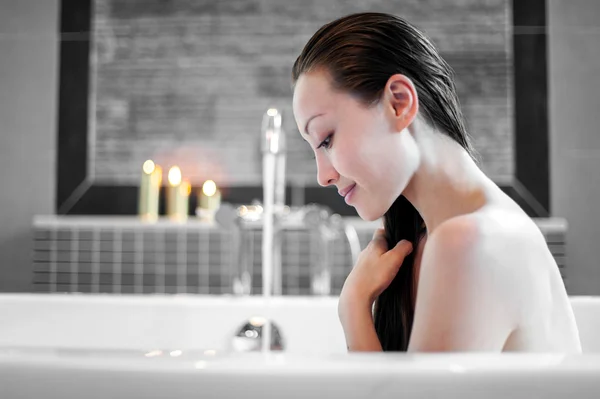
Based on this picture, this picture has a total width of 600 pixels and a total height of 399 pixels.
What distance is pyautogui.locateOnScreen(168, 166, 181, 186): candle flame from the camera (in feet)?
7.89

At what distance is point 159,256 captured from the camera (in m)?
2.38

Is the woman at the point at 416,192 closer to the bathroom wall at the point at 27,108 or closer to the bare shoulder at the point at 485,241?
the bare shoulder at the point at 485,241

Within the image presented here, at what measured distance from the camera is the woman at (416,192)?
22.1 inches

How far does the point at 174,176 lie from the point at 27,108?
2.36 ft

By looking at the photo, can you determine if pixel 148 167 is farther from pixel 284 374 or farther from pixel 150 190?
pixel 284 374

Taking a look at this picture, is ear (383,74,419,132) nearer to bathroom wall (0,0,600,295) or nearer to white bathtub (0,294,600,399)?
white bathtub (0,294,600,399)

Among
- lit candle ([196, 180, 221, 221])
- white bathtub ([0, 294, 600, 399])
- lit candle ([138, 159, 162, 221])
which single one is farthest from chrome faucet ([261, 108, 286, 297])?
white bathtub ([0, 294, 600, 399])

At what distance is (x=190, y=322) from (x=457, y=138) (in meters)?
1.19

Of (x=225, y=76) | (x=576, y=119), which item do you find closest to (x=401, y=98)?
(x=225, y=76)

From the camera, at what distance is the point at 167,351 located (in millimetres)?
433

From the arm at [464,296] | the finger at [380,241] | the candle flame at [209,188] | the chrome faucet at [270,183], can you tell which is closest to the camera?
the arm at [464,296]

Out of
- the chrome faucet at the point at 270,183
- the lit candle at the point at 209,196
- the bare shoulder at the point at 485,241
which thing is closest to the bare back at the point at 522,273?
the bare shoulder at the point at 485,241

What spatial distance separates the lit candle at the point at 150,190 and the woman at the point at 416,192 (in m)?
1.74

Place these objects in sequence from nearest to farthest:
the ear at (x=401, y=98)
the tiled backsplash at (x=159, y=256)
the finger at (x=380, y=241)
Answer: the ear at (x=401, y=98), the finger at (x=380, y=241), the tiled backsplash at (x=159, y=256)
